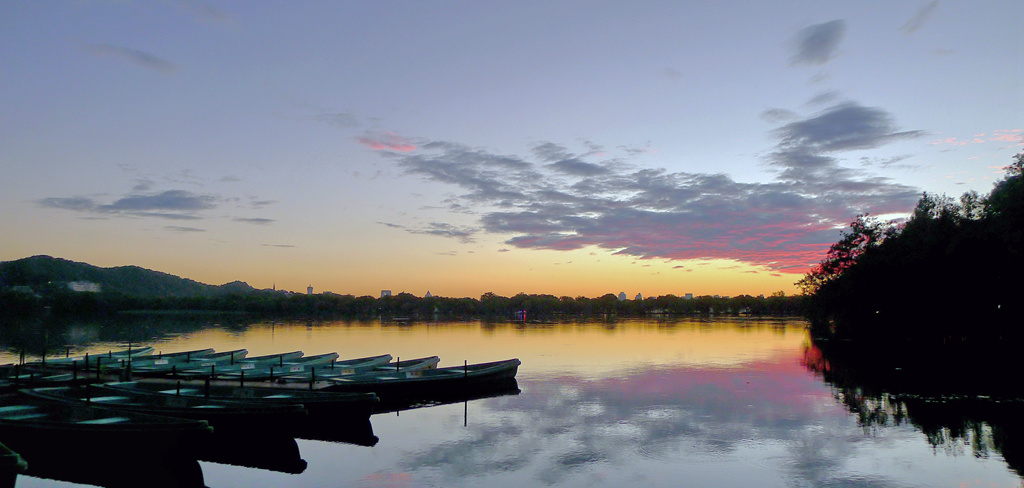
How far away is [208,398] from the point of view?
19.5 m

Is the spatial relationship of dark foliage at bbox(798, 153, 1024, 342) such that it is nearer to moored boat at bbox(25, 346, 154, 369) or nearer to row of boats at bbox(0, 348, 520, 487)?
row of boats at bbox(0, 348, 520, 487)

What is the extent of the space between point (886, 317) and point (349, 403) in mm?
57163

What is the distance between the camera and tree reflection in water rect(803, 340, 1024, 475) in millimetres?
19422

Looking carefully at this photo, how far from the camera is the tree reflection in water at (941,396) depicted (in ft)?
63.7

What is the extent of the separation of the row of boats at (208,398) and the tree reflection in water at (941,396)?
17639 mm

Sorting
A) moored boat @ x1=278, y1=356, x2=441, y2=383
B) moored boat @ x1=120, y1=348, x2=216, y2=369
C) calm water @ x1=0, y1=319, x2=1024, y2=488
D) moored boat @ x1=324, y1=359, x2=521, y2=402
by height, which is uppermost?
moored boat @ x1=120, y1=348, x2=216, y2=369

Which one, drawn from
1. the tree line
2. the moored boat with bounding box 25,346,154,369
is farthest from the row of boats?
the tree line

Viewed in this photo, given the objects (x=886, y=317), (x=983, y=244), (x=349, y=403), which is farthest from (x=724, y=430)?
(x=886, y=317)

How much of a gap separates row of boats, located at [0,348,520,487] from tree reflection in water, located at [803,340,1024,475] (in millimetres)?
17639

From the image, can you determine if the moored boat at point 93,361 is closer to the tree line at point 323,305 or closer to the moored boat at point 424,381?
the moored boat at point 424,381

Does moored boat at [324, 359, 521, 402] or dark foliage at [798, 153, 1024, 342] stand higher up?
Answer: dark foliage at [798, 153, 1024, 342]

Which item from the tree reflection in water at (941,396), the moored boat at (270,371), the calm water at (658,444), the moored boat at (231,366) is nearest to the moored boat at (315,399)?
the calm water at (658,444)

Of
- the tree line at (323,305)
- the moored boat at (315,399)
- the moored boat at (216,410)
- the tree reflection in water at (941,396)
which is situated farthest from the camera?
the tree line at (323,305)

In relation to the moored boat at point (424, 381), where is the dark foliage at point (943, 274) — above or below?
above
